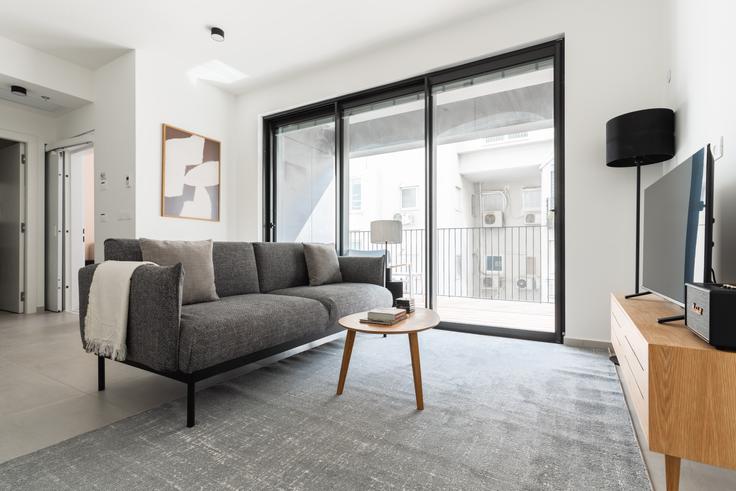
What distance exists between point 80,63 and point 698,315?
5.53 metres

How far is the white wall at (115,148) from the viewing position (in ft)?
12.5

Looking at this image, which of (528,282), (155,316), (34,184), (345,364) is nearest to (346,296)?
(345,364)

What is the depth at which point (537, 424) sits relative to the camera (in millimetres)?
1638

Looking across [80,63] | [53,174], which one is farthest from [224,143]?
[53,174]

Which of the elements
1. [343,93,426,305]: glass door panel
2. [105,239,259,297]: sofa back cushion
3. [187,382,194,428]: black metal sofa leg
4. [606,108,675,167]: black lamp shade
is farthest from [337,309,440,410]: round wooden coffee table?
[343,93,426,305]: glass door panel

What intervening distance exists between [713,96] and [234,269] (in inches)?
116

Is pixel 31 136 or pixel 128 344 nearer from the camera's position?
pixel 128 344

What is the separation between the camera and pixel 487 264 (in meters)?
5.08

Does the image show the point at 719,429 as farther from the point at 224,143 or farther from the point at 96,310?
the point at 224,143

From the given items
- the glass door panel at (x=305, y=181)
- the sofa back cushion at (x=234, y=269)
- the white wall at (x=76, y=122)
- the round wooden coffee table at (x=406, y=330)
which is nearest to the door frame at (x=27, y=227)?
the white wall at (x=76, y=122)

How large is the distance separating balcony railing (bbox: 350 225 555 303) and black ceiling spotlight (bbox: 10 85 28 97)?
3.82 metres

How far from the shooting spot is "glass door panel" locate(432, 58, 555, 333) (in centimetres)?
344

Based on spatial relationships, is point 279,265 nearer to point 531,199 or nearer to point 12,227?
point 531,199

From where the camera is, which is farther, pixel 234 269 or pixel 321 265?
pixel 321 265
